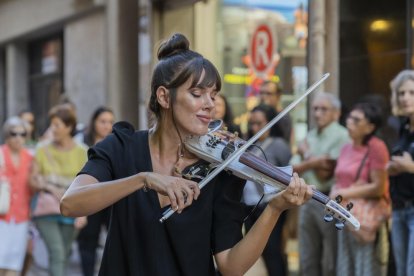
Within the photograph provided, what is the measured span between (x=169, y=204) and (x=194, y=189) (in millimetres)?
320

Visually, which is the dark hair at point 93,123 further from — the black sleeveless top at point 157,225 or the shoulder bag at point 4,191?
the black sleeveless top at point 157,225

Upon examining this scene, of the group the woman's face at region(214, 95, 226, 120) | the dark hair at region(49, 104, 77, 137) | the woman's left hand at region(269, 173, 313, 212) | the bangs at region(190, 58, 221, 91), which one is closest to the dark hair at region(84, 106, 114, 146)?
the dark hair at region(49, 104, 77, 137)

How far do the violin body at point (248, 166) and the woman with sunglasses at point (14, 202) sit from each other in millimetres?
4794

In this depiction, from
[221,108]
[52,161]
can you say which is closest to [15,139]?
[52,161]

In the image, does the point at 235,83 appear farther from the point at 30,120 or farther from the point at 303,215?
the point at 303,215

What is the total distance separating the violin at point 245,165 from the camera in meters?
2.65

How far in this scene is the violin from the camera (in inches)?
104

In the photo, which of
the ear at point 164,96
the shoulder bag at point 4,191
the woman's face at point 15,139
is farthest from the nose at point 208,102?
the woman's face at point 15,139

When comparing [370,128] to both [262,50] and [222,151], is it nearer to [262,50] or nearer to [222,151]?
[262,50]

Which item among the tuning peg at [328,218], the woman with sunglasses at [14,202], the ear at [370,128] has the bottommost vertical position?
the woman with sunglasses at [14,202]

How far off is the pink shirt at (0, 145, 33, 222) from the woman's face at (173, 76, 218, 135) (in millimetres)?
4823

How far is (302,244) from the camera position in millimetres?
6949

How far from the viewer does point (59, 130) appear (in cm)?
771

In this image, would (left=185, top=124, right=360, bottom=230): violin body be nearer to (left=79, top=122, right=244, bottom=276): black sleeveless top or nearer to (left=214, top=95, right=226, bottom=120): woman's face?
(left=79, top=122, right=244, bottom=276): black sleeveless top
